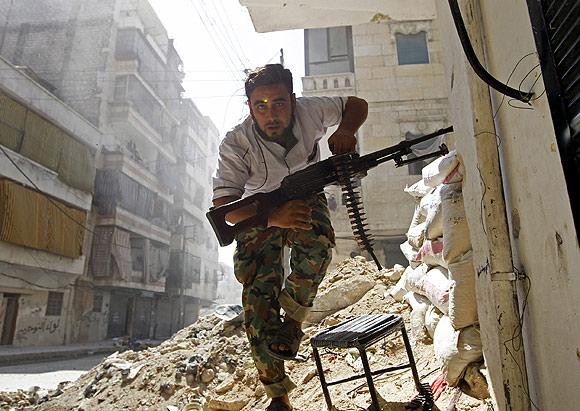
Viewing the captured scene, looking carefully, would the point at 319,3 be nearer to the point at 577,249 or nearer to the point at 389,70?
the point at 577,249

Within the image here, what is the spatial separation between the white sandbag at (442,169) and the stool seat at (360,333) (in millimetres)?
854

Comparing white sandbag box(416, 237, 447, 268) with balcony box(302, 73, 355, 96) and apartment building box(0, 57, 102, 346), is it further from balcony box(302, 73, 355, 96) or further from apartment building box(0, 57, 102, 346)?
apartment building box(0, 57, 102, 346)

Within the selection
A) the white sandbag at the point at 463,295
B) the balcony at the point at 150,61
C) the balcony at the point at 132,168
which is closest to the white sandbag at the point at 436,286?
the white sandbag at the point at 463,295

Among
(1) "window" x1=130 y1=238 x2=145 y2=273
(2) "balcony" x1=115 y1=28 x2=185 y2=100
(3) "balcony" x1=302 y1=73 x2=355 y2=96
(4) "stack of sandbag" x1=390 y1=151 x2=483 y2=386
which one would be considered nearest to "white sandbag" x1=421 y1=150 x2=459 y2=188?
(4) "stack of sandbag" x1=390 y1=151 x2=483 y2=386

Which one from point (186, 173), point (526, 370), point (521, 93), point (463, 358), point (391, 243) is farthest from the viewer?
point (186, 173)

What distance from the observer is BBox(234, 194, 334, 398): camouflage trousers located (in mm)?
1824

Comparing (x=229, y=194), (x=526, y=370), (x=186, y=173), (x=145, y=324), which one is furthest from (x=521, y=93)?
(x=186, y=173)

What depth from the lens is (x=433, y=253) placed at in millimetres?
2816

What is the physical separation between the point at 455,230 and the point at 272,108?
1149mm

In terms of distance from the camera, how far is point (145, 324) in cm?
2320

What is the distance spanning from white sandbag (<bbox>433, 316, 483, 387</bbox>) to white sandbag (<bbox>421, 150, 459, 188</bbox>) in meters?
0.84

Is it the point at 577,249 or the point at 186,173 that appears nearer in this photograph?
the point at 577,249

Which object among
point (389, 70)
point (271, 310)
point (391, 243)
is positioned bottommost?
point (271, 310)

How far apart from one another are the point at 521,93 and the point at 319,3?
2.35 metres
